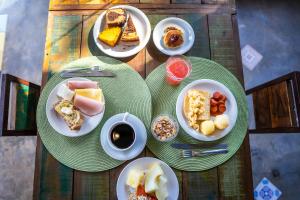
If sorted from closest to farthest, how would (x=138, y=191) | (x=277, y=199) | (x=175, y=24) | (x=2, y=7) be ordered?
(x=138, y=191) < (x=175, y=24) < (x=277, y=199) < (x=2, y=7)

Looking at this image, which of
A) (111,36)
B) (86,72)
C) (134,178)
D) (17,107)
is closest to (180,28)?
(111,36)

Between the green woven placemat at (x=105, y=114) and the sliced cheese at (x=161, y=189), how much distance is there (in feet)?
0.58

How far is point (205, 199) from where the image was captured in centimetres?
112

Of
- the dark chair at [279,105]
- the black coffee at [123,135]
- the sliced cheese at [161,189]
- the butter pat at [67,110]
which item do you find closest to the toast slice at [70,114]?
the butter pat at [67,110]

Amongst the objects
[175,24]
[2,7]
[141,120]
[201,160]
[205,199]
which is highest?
[2,7]

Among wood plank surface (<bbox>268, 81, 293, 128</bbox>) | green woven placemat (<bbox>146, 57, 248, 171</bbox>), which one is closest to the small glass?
green woven placemat (<bbox>146, 57, 248, 171</bbox>)

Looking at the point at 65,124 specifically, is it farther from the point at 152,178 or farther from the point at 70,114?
the point at 152,178

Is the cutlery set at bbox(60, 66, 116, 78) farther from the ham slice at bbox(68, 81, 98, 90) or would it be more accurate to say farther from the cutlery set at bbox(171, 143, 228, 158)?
the cutlery set at bbox(171, 143, 228, 158)

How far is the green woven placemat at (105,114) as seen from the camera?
3.64 feet

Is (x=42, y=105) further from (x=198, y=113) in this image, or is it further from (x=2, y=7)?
(x=2, y=7)

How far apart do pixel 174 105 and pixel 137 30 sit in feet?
1.17

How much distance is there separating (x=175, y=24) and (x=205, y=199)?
72cm

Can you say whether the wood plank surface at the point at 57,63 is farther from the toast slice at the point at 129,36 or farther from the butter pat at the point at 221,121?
the butter pat at the point at 221,121

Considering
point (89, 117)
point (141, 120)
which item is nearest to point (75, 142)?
point (89, 117)
